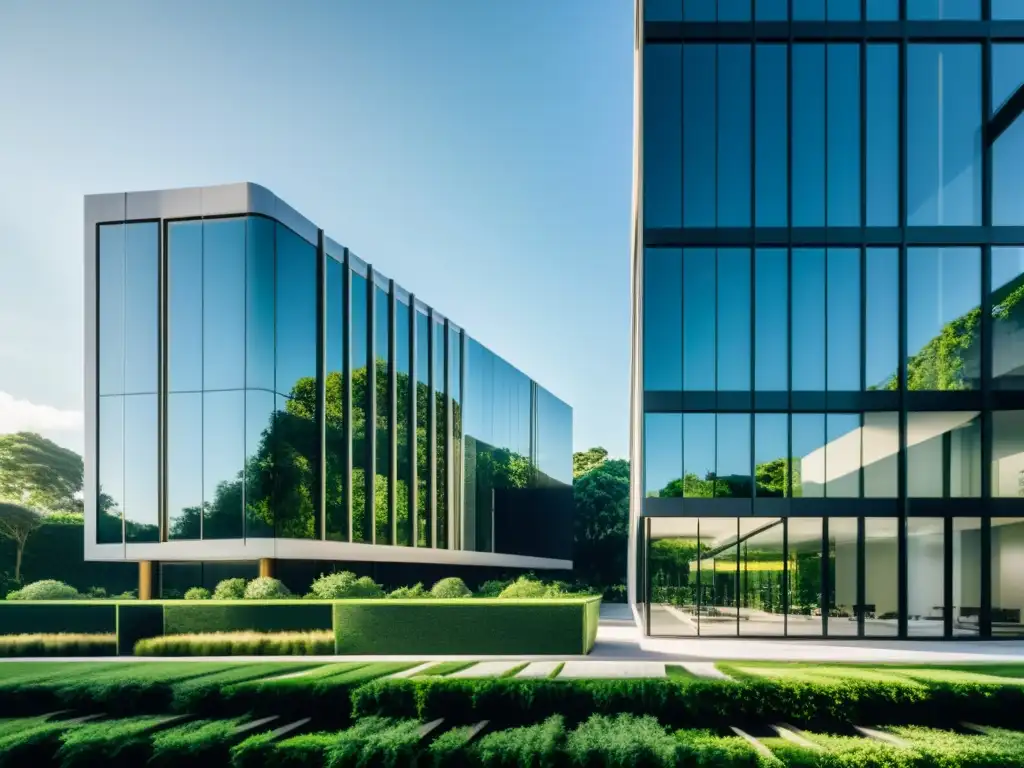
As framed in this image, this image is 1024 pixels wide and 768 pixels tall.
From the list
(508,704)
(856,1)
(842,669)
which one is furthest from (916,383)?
(508,704)

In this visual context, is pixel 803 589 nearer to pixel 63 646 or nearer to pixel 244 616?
pixel 244 616

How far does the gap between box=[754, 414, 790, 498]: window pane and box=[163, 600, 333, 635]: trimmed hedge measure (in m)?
12.8

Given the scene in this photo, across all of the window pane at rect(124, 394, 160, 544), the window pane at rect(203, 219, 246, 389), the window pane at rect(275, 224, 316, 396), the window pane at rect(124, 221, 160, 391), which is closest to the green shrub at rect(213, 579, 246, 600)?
the window pane at rect(124, 394, 160, 544)

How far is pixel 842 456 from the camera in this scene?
2905cm

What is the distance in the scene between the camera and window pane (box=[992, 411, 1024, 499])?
95.5ft

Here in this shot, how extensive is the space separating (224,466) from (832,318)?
18704mm

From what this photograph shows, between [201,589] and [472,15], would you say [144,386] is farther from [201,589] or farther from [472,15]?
[472,15]

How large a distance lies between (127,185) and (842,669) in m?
29.3

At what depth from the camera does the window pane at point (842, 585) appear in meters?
28.6

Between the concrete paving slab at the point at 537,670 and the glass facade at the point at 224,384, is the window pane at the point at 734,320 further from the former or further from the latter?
the concrete paving slab at the point at 537,670

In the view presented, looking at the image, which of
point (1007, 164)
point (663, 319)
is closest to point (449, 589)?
point (663, 319)

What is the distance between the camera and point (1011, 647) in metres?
27.2

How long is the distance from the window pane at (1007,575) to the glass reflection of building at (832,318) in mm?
64

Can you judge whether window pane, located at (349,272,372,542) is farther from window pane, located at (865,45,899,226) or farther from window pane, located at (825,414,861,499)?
window pane, located at (865,45,899,226)
